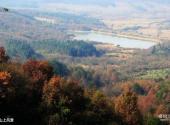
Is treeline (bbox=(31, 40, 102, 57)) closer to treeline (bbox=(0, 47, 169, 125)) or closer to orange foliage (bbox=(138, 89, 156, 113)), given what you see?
orange foliage (bbox=(138, 89, 156, 113))

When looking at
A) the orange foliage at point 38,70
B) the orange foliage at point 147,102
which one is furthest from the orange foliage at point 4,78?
the orange foliage at point 147,102

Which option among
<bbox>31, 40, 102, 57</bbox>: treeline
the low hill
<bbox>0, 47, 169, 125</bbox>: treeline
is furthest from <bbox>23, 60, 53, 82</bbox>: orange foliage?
the low hill

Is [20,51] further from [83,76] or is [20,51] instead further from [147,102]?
[147,102]

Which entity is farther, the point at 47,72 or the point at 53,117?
the point at 47,72

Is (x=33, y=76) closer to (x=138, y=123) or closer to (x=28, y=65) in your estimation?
(x=28, y=65)

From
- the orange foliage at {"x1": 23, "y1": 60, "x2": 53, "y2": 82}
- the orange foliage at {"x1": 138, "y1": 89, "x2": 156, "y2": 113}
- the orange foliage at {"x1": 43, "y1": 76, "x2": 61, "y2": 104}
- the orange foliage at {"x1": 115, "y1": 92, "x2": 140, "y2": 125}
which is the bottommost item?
the orange foliage at {"x1": 138, "y1": 89, "x2": 156, "y2": 113}

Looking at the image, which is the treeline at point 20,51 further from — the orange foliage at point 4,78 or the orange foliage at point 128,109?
the orange foliage at point 4,78

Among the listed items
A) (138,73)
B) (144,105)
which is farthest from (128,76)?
(144,105)

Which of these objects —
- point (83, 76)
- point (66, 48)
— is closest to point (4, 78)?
point (83, 76)
